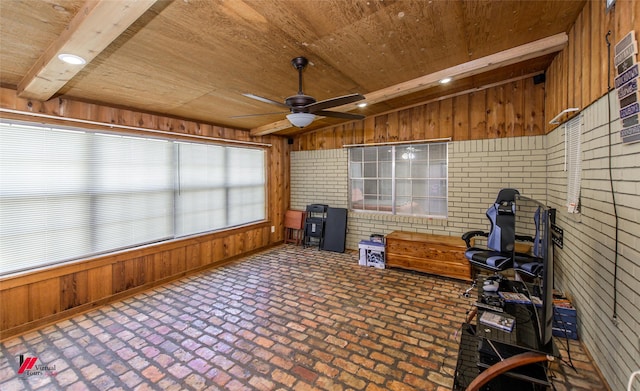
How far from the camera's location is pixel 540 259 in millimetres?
3033

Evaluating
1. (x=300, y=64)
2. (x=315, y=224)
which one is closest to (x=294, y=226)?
(x=315, y=224)

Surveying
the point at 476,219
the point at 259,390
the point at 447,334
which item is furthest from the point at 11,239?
the point at 476,219

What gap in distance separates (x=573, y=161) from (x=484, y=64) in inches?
53.0

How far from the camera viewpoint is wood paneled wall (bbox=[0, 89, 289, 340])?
2.75 metres

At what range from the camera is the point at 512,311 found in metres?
2.11

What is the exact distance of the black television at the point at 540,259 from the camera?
1.59 metres

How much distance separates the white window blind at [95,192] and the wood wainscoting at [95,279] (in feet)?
0.46

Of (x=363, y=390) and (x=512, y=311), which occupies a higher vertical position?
(x=512, y=311)

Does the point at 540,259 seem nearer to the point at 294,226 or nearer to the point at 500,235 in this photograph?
the point at 500,235

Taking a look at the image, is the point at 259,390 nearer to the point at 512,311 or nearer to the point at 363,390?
the point at 363,390

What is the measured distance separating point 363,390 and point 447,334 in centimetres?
112

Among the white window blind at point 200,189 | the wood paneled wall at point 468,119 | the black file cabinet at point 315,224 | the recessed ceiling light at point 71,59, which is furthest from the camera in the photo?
the black file cabinet at point 315,224

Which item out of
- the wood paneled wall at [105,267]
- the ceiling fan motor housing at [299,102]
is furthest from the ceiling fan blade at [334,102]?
the wood paneled wall at [105,267]

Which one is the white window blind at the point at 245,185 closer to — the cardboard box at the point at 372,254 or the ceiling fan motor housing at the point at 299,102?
the cardboard box at the point at 372,254
